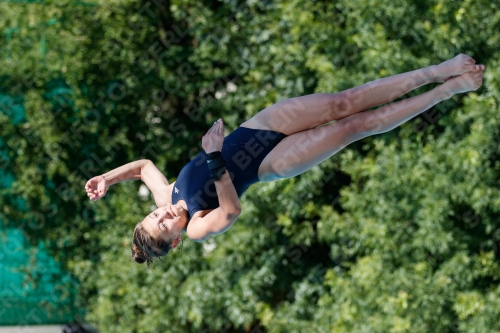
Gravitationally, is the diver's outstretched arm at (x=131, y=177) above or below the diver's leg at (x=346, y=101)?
below

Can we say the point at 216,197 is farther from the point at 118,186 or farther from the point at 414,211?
the point at 118,186

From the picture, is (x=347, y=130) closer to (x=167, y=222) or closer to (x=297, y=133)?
(x=297, y=133)

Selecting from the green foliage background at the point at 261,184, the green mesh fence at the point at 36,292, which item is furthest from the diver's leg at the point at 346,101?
the green mesh fence at the point at 36,292

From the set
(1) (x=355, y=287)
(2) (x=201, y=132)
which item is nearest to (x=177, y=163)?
(2) (x=201, y=132)

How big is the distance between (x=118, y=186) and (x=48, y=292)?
146 cm

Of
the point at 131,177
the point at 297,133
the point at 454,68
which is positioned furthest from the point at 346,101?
the point at 131,177

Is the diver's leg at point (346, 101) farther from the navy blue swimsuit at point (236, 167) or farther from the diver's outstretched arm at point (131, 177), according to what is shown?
the diver's outstretched arm at point (131, 177)

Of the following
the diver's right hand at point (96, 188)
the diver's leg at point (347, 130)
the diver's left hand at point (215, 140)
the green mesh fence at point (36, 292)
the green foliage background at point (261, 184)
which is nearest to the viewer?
the diver's left hand at point (215, 140)

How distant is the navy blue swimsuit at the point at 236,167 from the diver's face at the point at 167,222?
0.05m

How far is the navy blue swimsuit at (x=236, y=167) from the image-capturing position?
3906mm

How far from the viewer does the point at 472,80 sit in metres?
3.89

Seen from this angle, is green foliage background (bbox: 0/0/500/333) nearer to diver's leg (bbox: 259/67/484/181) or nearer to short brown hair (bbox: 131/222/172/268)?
diver's leg (bbox: 259/67/484/181)

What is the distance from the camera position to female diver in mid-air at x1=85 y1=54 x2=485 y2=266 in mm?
3877

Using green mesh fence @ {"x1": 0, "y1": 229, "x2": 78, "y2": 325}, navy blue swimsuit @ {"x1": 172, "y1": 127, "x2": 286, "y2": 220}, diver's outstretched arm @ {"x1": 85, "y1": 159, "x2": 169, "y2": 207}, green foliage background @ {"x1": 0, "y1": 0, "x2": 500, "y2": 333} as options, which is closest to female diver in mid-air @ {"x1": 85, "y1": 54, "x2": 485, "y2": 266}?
navy blue swimsuit @ {"x1": 172, "y1": 127, "x2": 286, "y2": 220}
